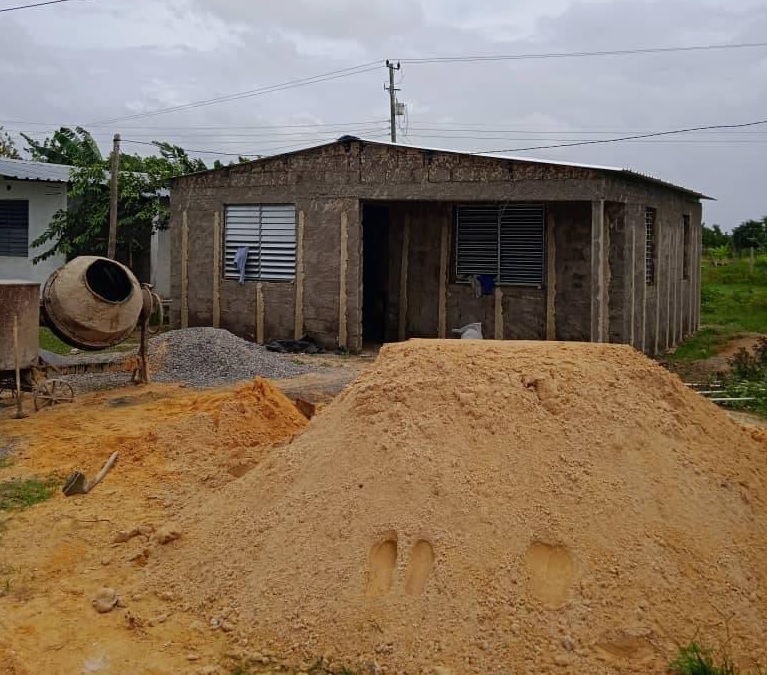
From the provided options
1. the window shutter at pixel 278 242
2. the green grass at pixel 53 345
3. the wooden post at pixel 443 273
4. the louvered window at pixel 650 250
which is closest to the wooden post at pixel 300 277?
the window shutter at pixel 278 242

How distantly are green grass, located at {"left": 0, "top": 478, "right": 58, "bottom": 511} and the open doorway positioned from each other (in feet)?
32.1

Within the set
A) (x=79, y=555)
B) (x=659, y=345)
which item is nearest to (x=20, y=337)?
(x=79, y=555)

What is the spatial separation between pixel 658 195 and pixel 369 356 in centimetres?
581

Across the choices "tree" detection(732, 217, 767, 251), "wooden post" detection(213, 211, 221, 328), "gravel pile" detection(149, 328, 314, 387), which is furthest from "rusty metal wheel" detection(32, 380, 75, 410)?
"tree" detection(732, 217, 767, 251)

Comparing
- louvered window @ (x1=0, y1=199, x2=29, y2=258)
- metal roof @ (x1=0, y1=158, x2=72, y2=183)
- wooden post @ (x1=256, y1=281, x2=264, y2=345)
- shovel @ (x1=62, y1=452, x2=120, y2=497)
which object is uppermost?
metal roof @ (x1=0, y1=158, x2=72, y2=183)

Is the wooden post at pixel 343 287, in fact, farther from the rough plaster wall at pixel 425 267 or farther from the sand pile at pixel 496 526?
the sand pile at pixel 496 526

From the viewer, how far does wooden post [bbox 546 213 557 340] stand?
14.0 m

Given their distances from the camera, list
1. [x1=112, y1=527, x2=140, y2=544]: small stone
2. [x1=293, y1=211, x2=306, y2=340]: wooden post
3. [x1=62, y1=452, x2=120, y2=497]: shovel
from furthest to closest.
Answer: [x1=293, y1=211, x2=306, y2=340]: wooden post < [x1=62, y1=452, x2=120, y2=497]: shovel < [x1=112, y1=527, x2=140, y2=544]: small stone

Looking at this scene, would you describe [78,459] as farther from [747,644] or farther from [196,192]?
[196,192]

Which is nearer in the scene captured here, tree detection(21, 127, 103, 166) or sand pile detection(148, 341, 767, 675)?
sand pile detection(148, 341, 767, 675)

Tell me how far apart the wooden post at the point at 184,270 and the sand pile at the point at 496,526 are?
37.9 ft

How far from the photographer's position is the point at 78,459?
7.90 metres

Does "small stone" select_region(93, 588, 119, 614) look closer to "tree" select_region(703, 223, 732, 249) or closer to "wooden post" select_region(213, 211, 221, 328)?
"wooden post" select_region(213, 211, 221, 328)

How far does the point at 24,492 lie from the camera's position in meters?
6.97
